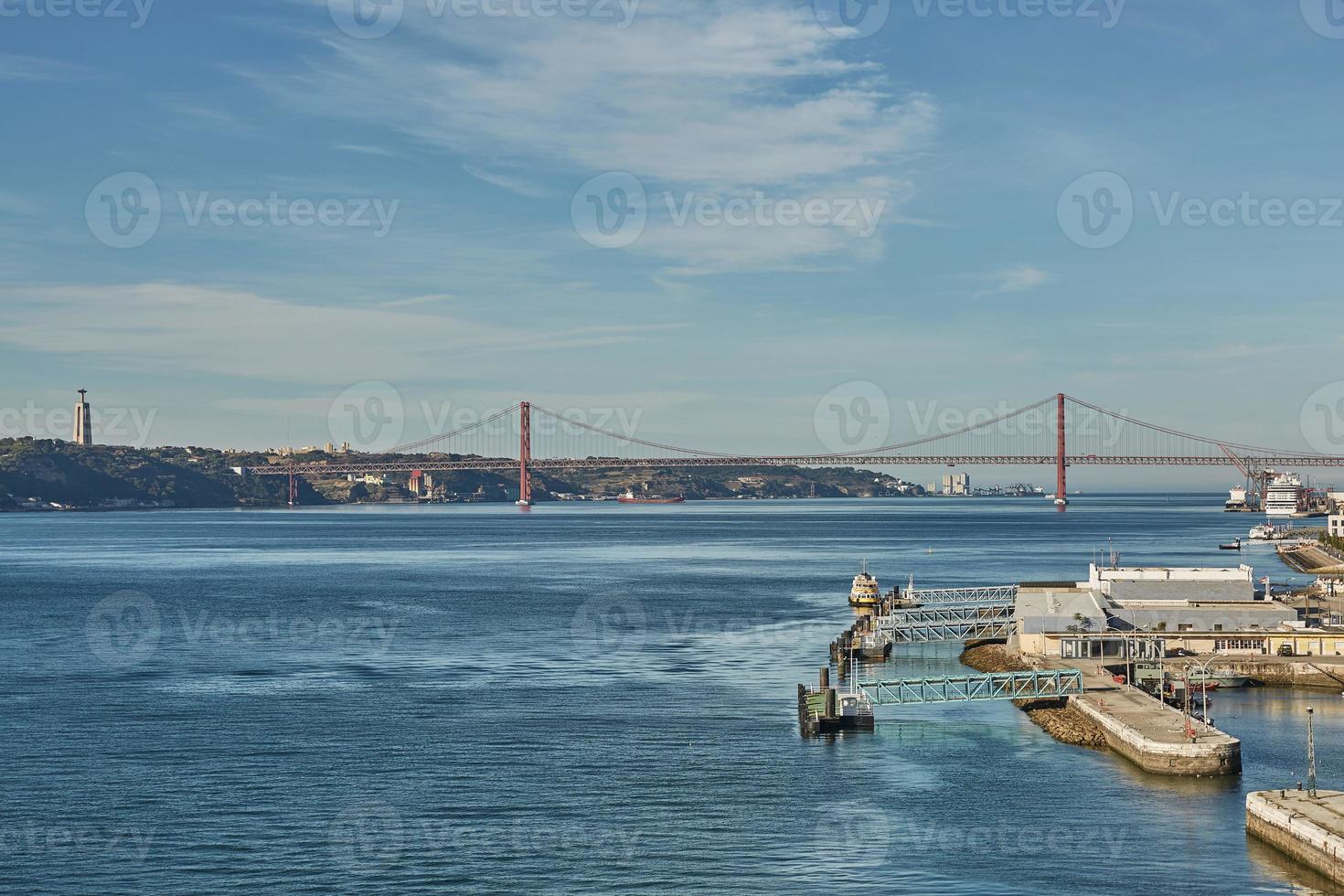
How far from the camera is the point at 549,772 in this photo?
37312mm

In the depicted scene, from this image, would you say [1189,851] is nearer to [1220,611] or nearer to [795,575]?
[1220,611]

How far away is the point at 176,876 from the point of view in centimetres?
2820

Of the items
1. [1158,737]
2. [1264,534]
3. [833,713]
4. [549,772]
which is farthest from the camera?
[1264,534]

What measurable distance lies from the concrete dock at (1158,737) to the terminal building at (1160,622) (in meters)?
9.25

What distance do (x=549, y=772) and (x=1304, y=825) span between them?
1824cm

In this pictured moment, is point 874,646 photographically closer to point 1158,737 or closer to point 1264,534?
point 1158,737

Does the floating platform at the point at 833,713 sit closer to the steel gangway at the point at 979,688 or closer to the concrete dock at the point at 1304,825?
the steel gangway at the point at 979,688

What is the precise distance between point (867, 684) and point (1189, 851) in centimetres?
1789

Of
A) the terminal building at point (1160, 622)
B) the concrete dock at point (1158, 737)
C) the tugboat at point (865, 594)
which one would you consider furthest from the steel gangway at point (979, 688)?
the tugboat at point (865, 594)

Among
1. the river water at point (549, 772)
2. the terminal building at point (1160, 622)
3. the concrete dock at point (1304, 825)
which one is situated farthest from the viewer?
the terminal building at point (1160, 622)

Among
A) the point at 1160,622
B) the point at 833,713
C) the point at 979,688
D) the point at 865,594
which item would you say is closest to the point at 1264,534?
the point at 865,594

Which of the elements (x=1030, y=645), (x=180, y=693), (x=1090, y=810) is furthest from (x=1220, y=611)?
(x=180, y=693)

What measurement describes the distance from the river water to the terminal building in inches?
181

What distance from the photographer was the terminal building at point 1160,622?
5491 cm
